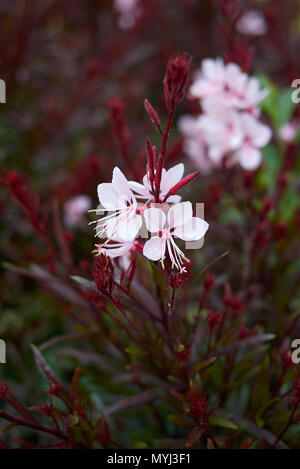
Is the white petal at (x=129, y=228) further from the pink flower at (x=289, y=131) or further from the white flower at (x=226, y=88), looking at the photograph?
the pink flower at (x=289, y=131)

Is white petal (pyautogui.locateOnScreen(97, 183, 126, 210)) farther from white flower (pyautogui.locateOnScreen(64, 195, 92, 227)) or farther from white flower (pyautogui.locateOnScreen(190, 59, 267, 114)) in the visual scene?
white flower (pyautogui.locateOnScreen(64, 195, 92, 227))

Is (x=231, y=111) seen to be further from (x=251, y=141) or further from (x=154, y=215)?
(x=154, y=215)

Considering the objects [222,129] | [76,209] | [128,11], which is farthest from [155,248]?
[128,11]

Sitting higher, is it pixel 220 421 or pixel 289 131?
pixel 289 131

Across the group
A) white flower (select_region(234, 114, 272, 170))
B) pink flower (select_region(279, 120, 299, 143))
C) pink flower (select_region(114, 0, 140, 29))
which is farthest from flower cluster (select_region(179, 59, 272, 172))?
pink flower (select_region(114, 0, 140, 29))

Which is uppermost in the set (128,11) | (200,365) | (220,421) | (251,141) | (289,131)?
(128,11)
